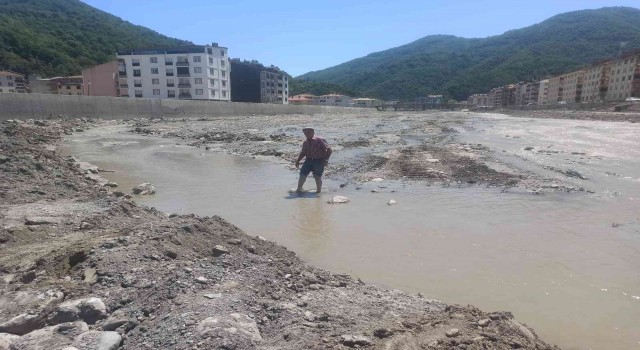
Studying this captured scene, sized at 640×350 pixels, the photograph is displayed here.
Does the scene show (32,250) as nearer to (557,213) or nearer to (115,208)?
(115,208)

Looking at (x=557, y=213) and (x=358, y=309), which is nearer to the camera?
(x=358, y=309)

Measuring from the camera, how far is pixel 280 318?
3104 millimetres

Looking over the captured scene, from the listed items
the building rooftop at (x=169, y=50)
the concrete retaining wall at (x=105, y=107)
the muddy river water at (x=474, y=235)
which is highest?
the building rooftop at (x=169, y=50)

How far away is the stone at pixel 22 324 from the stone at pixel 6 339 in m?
0.08

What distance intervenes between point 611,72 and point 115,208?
12057cm

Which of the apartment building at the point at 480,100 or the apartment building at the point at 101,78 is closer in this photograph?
the apartment building at the point at 101,78

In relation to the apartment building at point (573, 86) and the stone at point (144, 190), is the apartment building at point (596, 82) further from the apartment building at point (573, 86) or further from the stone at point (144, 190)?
the stone at point (144, 190)

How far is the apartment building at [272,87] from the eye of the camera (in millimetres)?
114875

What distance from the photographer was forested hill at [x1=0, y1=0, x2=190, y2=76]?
9825cm

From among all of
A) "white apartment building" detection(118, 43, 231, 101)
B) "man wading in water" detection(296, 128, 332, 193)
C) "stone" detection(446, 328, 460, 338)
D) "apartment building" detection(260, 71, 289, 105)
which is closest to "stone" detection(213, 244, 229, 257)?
"stone" detection(446, 328, 460, 338)

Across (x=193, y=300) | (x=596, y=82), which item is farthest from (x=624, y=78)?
(x=193, y=300)

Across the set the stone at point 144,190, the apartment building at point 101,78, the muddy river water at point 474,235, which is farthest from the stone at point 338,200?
the apartment building at point 101,78

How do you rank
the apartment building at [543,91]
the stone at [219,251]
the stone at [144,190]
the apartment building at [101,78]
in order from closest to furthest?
the stone at [219,251]
the stone at [144,190]
the apartment building at [101,78]
the apartment building at [543,91]

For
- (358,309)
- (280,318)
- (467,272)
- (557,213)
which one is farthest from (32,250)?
(557,213)
